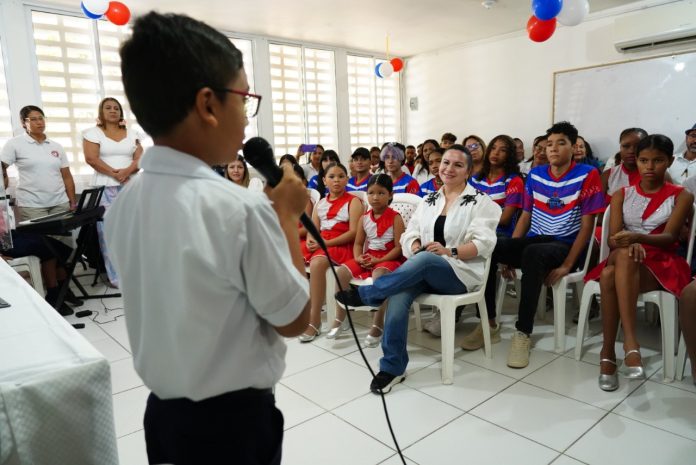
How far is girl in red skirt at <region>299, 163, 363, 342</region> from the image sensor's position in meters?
2.95

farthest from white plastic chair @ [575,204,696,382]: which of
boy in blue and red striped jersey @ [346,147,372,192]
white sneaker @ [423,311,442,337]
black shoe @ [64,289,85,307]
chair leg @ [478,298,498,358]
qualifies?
black shoe @ [64,289,85,307]

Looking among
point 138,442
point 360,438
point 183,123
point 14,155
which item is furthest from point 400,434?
point 14,155

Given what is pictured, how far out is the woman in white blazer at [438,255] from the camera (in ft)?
7.36

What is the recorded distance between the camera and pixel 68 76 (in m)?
4.87

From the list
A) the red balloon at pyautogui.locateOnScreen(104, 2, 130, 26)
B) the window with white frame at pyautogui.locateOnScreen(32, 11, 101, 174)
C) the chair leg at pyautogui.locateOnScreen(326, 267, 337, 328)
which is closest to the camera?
the chair leg at pyautogui.locateOnScreen(326, 267, 337, 328)

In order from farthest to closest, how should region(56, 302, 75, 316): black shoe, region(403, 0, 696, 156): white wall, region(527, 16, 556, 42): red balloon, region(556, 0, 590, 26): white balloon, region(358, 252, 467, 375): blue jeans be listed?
region(403, 0, 696, 156): white wall < region(527, 16, 556, 42): red balloon < region(556, 0, 590, 26): white balloon < region(56, 302, 75, 316): black shoe < region(358, 252, 467, 375): blue jeans

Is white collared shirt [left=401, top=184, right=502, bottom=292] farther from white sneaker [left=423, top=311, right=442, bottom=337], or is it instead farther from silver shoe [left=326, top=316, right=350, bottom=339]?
silver shoe [left=326, top=316, right=350, bottom=339]

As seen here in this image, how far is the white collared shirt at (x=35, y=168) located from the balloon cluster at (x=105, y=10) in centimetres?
119

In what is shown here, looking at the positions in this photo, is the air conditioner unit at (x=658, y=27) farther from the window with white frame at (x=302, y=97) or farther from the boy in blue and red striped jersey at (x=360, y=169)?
the window with white frame at (x=302, y=97)

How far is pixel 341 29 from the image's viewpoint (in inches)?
237

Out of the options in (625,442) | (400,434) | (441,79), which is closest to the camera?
(625,442)

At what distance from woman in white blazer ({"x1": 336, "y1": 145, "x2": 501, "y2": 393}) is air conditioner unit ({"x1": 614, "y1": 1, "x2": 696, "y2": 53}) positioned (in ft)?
12.8

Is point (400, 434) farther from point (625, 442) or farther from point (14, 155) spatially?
point (14, 155)

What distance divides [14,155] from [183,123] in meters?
4.10
